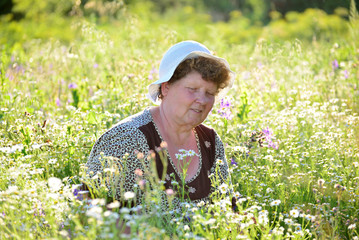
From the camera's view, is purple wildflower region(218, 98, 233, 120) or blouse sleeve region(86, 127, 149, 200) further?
purple wildflower region(218, 98, 233, 120)

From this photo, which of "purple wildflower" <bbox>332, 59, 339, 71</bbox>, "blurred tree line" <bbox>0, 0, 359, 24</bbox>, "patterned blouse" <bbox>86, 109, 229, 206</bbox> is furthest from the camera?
"blurred tree line" <bbox>0, 0, 359, 24</bbox>

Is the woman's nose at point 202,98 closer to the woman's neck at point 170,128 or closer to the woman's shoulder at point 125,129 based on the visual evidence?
the woman's neck at point 170,128

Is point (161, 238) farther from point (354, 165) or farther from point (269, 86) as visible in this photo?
point (269, 86)

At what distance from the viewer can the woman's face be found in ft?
9.27

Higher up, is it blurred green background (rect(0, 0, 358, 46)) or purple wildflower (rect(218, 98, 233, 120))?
blurred green background (rect(0, 0, 358, 46))

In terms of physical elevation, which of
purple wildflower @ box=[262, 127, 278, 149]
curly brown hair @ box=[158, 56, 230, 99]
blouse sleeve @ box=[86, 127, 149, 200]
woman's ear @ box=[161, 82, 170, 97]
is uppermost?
curly brown hair @ box=[158, 56, 230, 99]

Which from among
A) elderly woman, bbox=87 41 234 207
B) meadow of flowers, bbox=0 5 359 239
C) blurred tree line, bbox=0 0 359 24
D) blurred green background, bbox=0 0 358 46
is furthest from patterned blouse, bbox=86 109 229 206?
blurred tree line, bbox=0 0 359 24

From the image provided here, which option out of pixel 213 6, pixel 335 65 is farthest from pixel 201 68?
pixel 213 6

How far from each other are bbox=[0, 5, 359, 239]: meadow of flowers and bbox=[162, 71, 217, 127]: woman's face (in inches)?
18.9

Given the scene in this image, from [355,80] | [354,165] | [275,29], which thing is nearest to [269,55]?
[355,80]

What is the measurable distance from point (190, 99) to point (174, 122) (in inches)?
7.8

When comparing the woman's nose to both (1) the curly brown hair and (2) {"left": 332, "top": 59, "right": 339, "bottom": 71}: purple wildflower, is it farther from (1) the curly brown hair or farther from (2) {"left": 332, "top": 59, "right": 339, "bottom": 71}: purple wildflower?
(2) {"left": 332, "top": 59, "right": 339, "bottom": 71}: purple wildflower

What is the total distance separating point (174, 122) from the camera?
2918 millimetres

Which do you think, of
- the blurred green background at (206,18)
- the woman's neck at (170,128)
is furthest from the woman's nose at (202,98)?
the blurred green background at (206,18)
